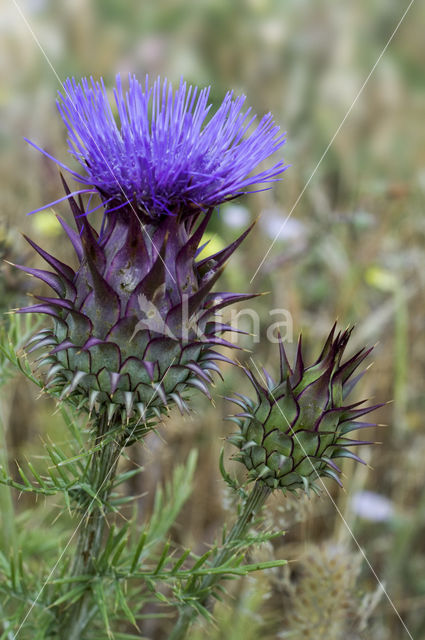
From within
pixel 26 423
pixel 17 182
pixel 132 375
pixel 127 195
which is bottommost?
pixel 26 423

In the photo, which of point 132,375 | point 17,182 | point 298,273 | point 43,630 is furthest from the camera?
point 17,182

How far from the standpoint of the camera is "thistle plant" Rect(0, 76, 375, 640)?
4.34 feet

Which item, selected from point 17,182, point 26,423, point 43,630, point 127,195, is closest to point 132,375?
point 127,195

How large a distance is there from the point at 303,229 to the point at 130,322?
2.35 metres

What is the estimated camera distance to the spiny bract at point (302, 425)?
1368 millimetres

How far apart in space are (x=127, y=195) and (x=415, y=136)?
152 inches

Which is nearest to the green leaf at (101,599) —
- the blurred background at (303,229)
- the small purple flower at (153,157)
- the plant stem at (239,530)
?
the plant stem at (239,530)

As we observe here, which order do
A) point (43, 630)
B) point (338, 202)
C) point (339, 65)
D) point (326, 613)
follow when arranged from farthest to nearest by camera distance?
point (339, 65)
point (338, 202)
point (326, 613)
point (43, 630)

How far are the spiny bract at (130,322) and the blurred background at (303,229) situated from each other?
0.46m

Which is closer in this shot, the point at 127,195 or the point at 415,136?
the point at 127,195

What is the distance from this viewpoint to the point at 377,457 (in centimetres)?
291

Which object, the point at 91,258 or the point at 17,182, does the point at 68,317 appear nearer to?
the point at 91,258

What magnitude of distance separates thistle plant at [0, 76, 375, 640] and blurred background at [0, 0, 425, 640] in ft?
0.69

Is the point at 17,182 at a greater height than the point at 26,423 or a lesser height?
greater
